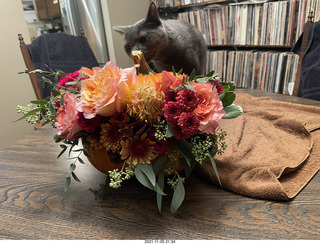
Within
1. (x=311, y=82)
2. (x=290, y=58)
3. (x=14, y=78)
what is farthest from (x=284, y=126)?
(x=14, y=78)

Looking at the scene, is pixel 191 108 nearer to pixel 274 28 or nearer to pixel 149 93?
pixel 149 93

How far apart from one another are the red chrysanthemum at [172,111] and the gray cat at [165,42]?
0.69 metres

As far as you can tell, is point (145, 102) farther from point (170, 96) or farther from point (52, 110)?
point (52, 110)

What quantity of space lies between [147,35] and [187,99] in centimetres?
72

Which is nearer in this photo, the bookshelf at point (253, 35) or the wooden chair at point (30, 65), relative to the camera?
the wooden chair at point (30, 65)

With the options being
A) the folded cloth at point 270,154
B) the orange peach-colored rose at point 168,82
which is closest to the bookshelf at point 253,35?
the folded cloth at point 270,154

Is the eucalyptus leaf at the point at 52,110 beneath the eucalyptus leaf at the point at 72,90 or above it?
beneath

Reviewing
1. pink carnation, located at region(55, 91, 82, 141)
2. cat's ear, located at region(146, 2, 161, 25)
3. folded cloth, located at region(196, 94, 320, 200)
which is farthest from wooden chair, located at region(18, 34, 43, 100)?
folded cloth, located at region(196, 94, 320, 200)

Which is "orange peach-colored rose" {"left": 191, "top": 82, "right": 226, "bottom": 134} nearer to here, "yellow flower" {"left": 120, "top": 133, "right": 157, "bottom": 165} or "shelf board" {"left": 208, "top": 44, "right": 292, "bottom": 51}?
"yellow flower" {"left": 120, "top": 133, "right": 157, "bottom": 165}

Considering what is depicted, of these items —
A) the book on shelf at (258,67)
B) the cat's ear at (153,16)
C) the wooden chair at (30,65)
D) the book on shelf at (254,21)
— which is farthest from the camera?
the book on shelf at (258,67)

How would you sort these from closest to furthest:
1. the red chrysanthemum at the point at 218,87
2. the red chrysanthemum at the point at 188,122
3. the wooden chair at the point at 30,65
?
1. the red chrysanthemum at the point at 188,122
2. the red chrysanthemum at the point at 218,87
3. the wooden chair at the point at 30,65

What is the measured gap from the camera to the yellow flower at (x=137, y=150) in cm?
45

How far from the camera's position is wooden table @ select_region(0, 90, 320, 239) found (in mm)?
424

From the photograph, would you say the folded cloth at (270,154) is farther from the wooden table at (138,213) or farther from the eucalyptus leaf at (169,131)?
the eucalyptus leaf at (169,131)
